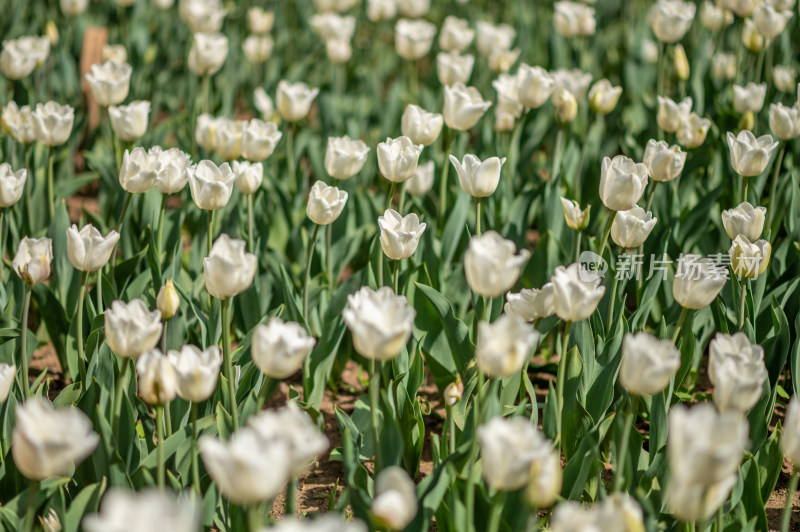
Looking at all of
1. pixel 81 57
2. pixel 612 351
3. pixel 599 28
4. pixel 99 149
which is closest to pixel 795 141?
pixel 612 351

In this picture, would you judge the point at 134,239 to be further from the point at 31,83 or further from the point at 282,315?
the point at 31,83

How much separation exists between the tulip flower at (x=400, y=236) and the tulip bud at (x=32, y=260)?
2.60ft

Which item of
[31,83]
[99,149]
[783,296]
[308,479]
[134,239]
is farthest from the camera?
[31,83]

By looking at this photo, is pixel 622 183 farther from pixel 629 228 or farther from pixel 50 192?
pixel 50 192

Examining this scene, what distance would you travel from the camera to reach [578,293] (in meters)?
1.79

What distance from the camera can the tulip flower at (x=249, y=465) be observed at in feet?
4.08

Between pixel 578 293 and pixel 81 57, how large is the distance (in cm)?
382

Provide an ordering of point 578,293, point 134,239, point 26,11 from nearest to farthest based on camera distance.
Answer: point 578,293
point 134,239
point 26,11

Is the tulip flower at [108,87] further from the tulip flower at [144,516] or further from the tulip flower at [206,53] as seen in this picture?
the tulip flower at [144,516]

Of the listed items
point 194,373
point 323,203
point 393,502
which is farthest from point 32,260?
point 393,502

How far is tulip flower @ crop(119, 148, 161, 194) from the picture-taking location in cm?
242

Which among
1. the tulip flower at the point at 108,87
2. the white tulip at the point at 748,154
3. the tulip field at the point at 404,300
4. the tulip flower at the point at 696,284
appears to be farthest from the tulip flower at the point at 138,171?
the white tulip at the point at 748,154

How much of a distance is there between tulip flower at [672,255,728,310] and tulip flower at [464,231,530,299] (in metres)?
0.52

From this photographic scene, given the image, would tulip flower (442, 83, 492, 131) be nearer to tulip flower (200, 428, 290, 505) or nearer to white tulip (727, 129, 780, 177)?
white tulip (727, 129, 780, 177)
